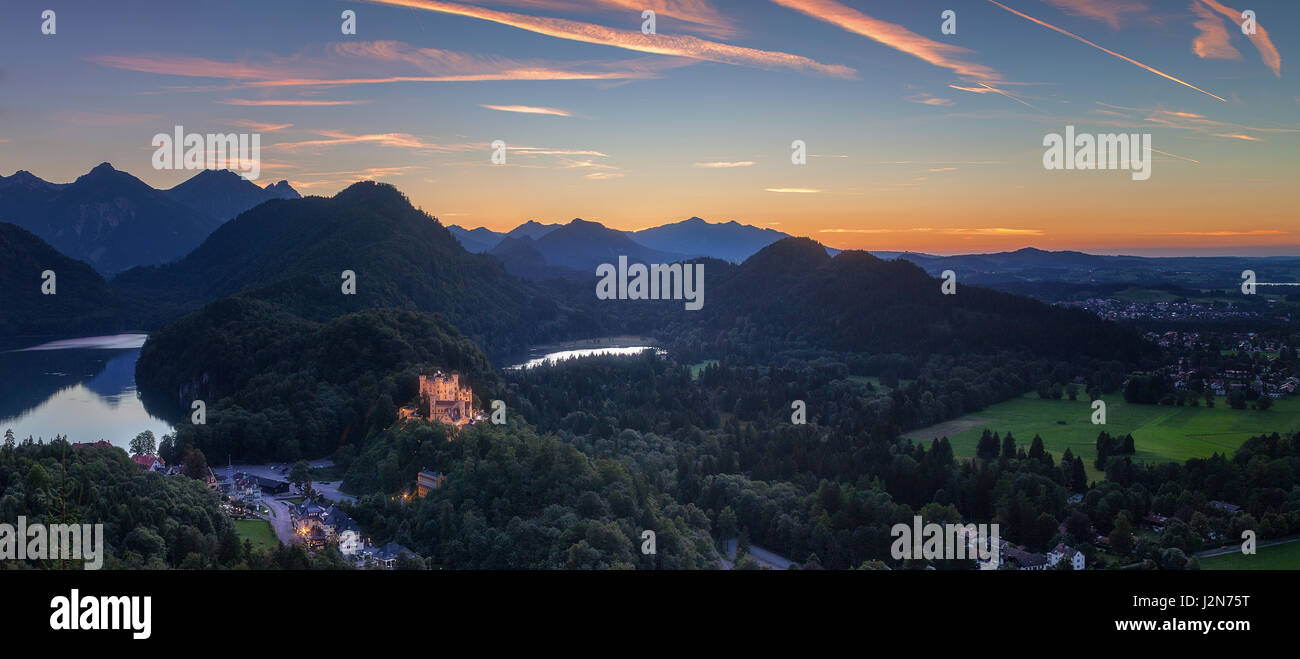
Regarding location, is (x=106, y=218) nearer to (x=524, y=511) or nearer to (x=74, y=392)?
(x=74, y=392)

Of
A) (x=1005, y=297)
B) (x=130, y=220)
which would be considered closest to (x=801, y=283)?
(x=1005, y=297)

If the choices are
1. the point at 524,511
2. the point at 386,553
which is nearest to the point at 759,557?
the point at 524,511

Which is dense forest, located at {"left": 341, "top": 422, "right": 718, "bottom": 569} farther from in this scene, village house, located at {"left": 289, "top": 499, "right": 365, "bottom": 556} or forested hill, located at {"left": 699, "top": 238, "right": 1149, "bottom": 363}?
forested hill, located at {"left": 699, "top": 238, "right": 1149, "bottom": 363}

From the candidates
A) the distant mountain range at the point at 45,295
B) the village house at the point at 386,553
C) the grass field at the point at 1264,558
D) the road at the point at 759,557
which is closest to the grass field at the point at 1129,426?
the grass field at the point at 1264,558

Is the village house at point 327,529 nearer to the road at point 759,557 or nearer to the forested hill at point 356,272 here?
the road at point 759,557
